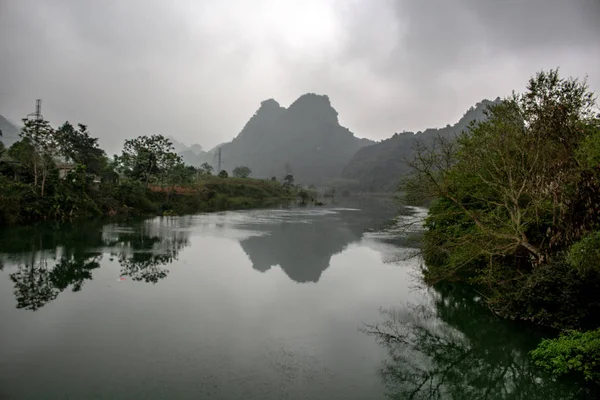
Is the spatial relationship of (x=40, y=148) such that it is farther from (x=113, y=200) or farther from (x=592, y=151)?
(x=592, y=151)

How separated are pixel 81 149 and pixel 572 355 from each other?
2644 inches

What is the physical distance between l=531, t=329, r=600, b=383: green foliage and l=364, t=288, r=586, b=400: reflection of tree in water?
1.30 ft

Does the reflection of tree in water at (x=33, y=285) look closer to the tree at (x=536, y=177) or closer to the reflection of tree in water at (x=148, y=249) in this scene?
the reflection of tree in water at (x=148, y=249)


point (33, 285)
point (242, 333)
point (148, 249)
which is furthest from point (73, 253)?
point (242, 333)

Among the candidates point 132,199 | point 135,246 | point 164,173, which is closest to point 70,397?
point 135,246

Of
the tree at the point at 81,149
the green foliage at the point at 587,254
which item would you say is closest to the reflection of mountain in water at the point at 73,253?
the green foliage at the point at 587,254

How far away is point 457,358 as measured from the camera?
11531 mm

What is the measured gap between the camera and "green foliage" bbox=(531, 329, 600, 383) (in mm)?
9570

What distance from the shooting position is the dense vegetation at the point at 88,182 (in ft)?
123

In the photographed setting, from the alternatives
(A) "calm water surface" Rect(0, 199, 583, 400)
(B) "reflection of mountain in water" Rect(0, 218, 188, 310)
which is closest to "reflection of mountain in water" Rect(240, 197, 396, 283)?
(A) "calm water surface" Rect(0, 199, 583, 400)

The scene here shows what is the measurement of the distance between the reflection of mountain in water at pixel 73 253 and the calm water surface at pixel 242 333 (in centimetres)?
16

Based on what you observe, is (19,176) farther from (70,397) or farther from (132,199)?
(70,397)

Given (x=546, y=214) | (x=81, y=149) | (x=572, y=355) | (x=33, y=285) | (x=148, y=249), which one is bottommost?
(x=572, y=355)

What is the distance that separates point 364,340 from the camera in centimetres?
1245
